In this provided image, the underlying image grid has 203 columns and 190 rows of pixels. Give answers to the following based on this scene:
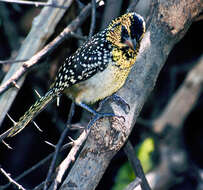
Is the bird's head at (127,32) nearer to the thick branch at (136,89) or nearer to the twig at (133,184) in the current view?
the thick branch at (136,89)

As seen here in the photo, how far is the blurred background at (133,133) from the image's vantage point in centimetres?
371

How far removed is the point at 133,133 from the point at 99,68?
5.62 ft

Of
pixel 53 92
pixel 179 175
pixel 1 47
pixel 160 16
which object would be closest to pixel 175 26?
pixel 160 16

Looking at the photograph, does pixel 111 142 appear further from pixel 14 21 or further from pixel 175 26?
pixel 14 21

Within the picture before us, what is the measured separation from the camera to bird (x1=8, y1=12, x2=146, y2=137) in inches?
99.3

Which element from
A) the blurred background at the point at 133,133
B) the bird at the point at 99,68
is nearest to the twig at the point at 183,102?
the blurred background at the point at 133,133

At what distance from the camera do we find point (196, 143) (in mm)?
4348

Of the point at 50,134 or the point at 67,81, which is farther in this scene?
the point at 50,134

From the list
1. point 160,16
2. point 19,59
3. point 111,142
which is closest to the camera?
point 111,142

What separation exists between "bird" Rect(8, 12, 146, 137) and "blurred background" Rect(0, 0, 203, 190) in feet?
2.87

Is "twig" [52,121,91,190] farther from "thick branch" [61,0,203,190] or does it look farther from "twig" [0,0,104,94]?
"twig" [0,0,104,94]

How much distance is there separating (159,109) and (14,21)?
195cm

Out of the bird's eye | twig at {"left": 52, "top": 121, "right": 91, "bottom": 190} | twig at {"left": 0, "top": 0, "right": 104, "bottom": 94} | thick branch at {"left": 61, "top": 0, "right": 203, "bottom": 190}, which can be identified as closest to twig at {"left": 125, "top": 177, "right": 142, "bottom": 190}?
thick branch at {"left": 61, "top": 0, "right": 203, "bottom": 190}

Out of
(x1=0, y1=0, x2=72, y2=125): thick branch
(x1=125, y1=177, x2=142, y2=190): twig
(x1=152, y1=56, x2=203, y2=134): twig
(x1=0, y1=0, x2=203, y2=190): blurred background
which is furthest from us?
(x1=152, y1=56, x2=203, y2=134): twig
